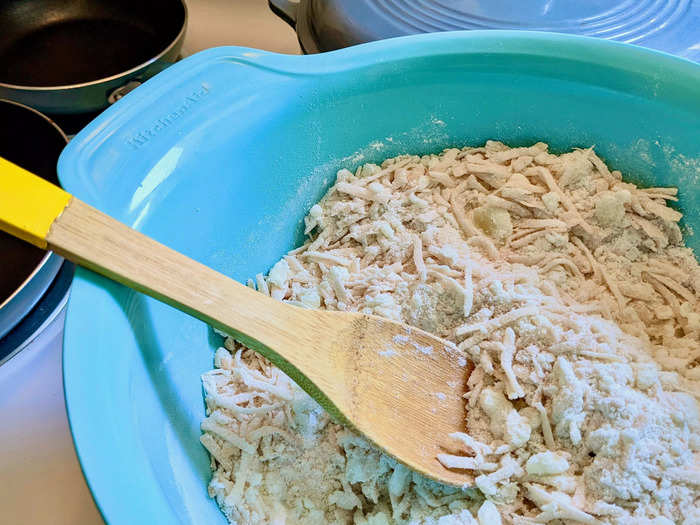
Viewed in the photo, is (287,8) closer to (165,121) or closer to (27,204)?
(165,121)

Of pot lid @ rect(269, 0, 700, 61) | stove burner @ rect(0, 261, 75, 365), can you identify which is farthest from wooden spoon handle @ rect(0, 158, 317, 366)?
pot lid @ rect(269, 0, 700, 61)

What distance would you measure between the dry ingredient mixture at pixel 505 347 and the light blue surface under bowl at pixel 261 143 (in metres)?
0.04

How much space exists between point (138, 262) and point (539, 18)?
2.42 feet

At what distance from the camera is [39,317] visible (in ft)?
2.73

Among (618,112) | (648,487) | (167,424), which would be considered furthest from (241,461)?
(618,112)

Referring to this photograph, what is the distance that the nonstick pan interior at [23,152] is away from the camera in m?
0.95

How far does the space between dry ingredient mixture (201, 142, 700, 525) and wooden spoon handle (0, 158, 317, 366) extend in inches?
5.4

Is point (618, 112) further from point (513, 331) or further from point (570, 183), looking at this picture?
point (513, 331)

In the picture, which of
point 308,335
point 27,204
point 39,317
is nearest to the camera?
point 27,204

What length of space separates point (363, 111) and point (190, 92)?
0.27 meters

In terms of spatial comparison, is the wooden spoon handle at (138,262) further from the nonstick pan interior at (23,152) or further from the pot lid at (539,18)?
the pot lid at (539,18)

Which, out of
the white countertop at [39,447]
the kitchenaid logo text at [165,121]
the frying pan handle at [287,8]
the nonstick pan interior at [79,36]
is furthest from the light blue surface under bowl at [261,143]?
the nonstick pan interior at [79,36]

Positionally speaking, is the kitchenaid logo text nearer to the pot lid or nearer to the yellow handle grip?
the yellow handle grip

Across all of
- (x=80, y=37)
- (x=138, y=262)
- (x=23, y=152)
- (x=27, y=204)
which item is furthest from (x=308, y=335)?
(x=80, y=37)
